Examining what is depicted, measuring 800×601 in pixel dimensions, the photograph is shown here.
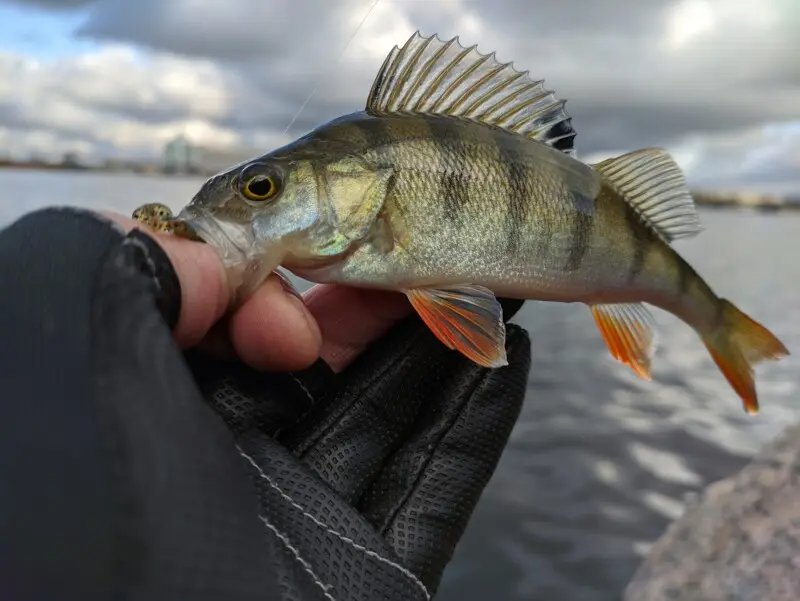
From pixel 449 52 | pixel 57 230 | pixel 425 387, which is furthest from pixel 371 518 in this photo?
pixel 449 52

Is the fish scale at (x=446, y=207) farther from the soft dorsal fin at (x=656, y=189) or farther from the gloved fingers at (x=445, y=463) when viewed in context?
the gloved fingers at (x=445, y=463)

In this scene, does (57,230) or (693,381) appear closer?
(57,230)

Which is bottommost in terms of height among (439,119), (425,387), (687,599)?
(687,599)

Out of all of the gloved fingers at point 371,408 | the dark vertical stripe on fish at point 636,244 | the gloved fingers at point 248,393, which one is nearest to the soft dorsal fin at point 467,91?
the dark vertical stripe on fish at point 636,244

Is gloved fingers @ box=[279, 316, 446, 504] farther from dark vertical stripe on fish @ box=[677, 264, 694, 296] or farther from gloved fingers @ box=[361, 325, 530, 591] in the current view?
dark vertical stripe on fish @ box=[677, 264, 694, 296]

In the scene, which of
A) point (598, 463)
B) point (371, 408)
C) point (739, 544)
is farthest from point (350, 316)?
point (598, 463)

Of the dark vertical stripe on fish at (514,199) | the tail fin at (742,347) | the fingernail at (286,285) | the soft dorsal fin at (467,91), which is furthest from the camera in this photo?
the tail fin at (742,347)

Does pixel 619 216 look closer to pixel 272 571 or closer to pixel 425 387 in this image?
pixel 425 387
